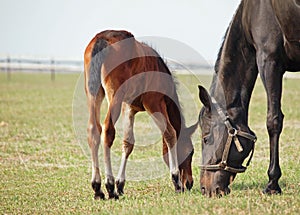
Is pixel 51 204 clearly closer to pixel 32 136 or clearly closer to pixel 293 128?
pixel 32 136

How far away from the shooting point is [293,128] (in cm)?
1550

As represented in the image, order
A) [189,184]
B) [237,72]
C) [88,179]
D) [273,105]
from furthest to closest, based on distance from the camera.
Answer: [88,179], [189,184], [237,72], [273,105]

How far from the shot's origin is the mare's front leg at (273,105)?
22.6 ft

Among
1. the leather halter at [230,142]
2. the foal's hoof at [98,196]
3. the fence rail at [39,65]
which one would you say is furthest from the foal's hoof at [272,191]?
the fence rail at [39,65]

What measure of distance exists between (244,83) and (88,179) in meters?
3.36

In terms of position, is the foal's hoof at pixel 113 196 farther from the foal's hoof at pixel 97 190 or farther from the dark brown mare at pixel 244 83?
the dark brown mare at pixel 244 83

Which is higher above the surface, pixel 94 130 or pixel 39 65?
pixel 94 130

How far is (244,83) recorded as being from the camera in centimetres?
729

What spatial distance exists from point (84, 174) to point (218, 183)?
11.2 ft

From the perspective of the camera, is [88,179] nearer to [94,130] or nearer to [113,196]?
[113,196]


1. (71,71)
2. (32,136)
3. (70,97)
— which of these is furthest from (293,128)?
(71,71)

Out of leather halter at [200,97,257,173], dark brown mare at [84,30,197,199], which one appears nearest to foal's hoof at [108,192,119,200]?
dark brown mare at [84,30,197,199]

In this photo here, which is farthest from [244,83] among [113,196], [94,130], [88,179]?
[88,179]

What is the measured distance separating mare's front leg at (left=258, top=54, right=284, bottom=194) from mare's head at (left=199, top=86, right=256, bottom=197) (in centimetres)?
28
